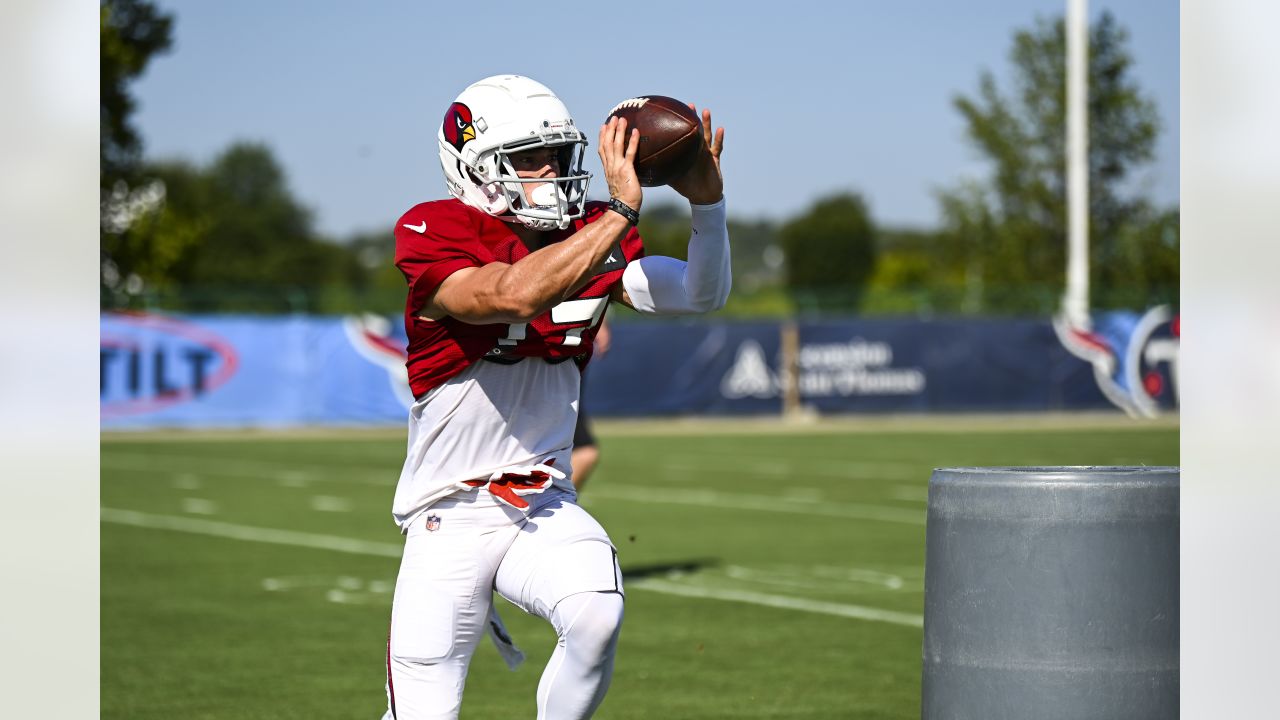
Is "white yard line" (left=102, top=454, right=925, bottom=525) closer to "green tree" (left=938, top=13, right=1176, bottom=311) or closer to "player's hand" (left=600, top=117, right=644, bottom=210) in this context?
"player's hand" (left=600, top=117, right=644, bottom=210)

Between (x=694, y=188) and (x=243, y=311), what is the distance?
25076mm

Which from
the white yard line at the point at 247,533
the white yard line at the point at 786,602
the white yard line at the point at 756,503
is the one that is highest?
the white yard line at the point at 786,602

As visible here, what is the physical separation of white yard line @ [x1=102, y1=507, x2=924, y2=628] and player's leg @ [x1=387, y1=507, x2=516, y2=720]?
3890 mm

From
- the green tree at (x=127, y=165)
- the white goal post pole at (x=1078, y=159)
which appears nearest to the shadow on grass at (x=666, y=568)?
the white goal post pole at (x=1078, y=159)

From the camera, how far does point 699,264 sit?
4504 millimetres

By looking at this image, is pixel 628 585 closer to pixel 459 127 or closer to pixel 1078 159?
pixel 459 127

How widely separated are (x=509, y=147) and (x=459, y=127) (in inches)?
7.6

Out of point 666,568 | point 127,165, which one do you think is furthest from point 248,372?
point 666,568

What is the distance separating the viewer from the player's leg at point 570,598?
418 cm

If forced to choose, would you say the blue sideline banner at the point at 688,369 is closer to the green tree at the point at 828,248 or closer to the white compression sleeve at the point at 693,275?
the white compression sleeve at the point at 693,275

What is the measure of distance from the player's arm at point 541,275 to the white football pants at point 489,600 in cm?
56

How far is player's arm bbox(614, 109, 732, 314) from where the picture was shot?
14.8 ft
